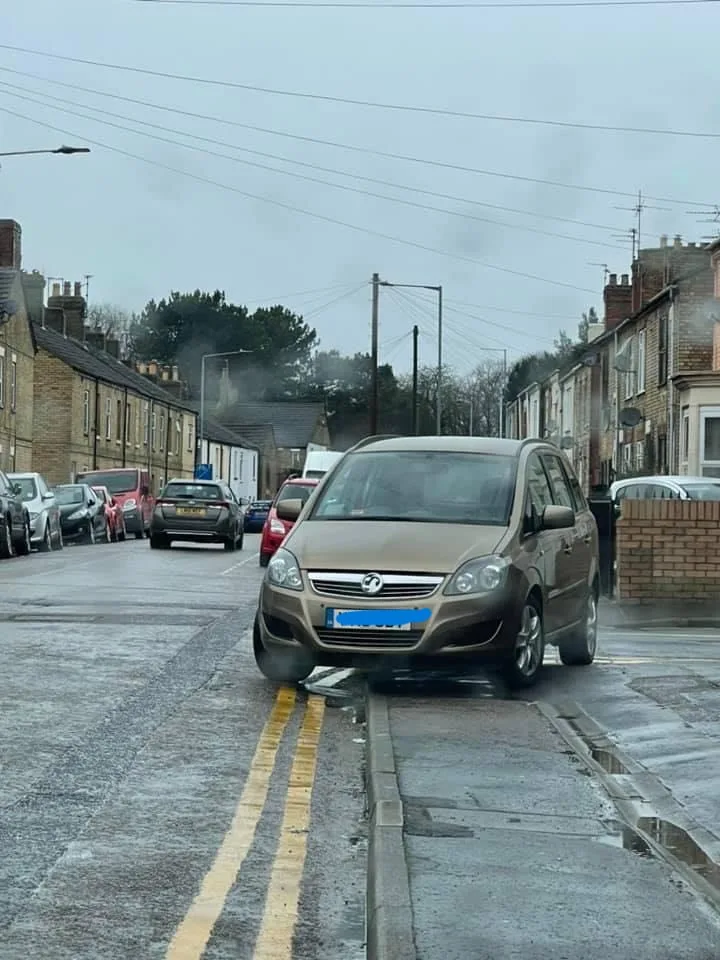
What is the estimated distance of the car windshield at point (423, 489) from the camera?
1136 cm

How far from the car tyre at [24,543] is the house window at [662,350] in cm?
Result: 1909

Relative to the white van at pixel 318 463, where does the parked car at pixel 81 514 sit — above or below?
below

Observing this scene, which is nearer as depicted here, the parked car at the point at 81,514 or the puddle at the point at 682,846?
the puddle at the point at 682,846

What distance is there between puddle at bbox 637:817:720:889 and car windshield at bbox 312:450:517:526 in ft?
14.3

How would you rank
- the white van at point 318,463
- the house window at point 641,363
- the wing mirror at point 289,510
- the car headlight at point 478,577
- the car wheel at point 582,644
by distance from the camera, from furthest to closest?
the white van at point 318,463, the house window at point 641,363, the car wheel at point 582,644, the wing mirror at point 289,510, the car headlight at point 478,577

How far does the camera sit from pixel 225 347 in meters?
102

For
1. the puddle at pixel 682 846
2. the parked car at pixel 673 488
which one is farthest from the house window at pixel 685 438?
the puddle at pixel 682 846

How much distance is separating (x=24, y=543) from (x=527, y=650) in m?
21.4

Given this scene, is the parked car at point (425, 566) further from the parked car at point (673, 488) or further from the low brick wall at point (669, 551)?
the parked car at point (673, 488)

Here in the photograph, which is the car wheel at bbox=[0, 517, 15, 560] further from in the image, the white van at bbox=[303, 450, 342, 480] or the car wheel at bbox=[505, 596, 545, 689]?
the white van at bbox=[303, 450, 342, 480]

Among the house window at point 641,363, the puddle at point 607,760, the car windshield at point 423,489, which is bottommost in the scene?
the puddle at point 607,760

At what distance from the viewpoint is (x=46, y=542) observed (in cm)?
3428

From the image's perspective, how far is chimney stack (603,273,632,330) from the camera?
57.0 metres

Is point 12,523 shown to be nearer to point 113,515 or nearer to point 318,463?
point 113,515
